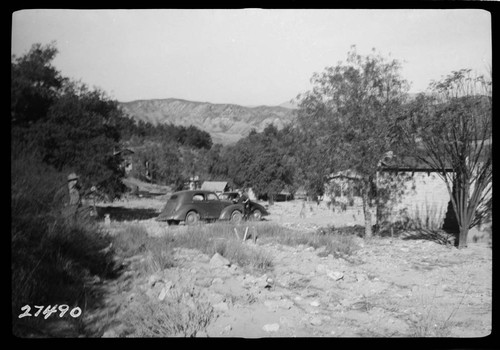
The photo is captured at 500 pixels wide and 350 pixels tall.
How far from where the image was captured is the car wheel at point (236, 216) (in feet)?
37.1

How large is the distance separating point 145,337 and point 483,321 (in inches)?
134

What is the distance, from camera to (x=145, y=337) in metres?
3.17

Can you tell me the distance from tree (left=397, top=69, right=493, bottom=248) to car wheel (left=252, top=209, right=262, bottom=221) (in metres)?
6.48

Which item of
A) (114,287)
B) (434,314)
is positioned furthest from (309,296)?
(114,287)

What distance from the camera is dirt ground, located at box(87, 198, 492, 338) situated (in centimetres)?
340

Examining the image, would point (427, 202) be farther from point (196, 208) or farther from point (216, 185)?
point (216, 185)

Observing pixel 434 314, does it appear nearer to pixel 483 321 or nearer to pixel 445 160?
pixel 483 321

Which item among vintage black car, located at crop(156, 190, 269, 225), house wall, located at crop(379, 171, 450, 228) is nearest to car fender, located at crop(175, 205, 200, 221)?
vintage black car, located at crop(156, 190, 269, 225)

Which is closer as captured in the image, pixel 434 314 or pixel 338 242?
pixel 434 314

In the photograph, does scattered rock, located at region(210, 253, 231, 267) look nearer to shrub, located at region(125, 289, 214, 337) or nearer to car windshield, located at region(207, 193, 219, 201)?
shrub, located at region(125, 289, 214, 337)

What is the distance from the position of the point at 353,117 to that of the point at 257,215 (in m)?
6.21

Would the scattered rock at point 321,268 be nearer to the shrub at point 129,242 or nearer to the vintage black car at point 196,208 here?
the shrub at point 129,242

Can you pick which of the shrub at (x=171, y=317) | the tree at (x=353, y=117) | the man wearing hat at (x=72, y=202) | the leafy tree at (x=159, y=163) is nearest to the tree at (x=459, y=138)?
the tree at (x=353, y=117)

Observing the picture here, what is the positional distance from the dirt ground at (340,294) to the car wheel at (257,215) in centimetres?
586
